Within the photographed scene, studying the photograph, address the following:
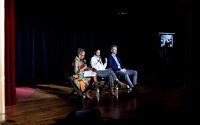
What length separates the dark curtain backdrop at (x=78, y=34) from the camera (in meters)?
8.93

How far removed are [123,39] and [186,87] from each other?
10.1ft

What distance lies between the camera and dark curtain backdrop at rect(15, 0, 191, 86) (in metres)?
8.93

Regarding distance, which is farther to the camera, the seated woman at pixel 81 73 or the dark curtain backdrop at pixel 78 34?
the dark curtain backdrop at pixel 78 34

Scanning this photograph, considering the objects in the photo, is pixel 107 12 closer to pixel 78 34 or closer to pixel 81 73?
pixel 78 34

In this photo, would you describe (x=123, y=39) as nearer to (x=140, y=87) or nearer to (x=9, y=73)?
(x=140, y=87)

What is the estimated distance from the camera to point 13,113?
5.51m

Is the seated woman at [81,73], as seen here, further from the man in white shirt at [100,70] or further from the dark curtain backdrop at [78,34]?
the dark curtain backdrop at [78,34]

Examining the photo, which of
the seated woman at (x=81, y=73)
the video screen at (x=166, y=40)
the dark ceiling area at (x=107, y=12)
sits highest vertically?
the dark ceiling area at (x=107, y=12)

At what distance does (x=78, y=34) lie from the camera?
33.1 feet

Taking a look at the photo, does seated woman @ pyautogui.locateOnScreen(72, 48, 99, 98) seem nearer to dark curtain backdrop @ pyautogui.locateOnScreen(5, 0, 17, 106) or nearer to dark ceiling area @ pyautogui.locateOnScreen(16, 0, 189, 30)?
dark curtain backdrop @ pyautogui.locateOnScreen(5, 0, 17, 106)

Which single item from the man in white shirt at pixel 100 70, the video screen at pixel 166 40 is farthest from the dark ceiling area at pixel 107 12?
the man in white shirt at pixel 100 70

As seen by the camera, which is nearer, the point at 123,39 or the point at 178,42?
the point at 123,39

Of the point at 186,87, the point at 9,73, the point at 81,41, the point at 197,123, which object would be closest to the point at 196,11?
the point at 186,87

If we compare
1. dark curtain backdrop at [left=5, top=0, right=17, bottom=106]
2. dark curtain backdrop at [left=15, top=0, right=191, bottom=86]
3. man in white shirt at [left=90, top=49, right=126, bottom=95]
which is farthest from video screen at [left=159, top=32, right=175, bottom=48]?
dark curtain backdrop at [left=5, top=0, right=17, bottom=106]
